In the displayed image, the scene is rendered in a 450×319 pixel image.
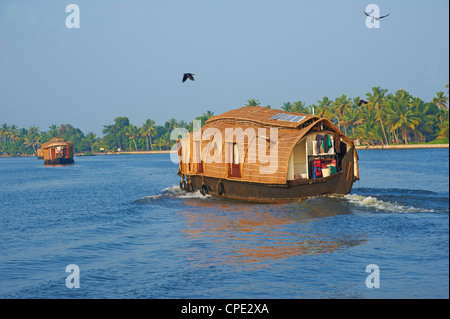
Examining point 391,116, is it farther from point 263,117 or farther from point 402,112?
point 263,117

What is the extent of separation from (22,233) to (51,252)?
4.43 m

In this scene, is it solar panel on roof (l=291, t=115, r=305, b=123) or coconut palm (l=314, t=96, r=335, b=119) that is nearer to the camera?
solar panel on roof (l=291, t=115, r=305, b=123)

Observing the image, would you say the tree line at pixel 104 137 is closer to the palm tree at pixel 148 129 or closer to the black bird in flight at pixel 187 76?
the palm tree at pixel 148 129

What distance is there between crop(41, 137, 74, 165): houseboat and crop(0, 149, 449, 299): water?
59.0 metres

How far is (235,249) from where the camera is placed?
13258 millimetres

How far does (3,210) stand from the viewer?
83.0 feet

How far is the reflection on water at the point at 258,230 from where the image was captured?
12.7m

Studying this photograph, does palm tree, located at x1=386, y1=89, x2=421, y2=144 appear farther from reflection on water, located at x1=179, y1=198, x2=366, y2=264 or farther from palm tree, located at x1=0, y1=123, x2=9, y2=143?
palm tree, located at x1=0, y1=123, x2=9, y2=143

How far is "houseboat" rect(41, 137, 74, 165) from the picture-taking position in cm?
7931

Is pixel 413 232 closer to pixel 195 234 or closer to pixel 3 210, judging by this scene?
pixel 195 234

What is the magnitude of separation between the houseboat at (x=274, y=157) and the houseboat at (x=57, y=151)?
60821 mm

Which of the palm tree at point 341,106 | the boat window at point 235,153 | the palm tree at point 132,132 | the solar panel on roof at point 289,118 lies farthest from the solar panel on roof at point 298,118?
the palm tree at point 132,132

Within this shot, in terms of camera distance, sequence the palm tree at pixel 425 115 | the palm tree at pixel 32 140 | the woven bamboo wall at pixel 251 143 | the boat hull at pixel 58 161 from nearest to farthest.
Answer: the woven bamboo wall at pixel 251 143, the boat hull at pixel 58 161, the palm tree at pixel 425 115, the palm tree at pixel 32 140

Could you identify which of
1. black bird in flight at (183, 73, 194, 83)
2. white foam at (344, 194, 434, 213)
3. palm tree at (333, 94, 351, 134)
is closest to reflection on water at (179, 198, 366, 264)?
white foam at (344, 194, 434, 213)
